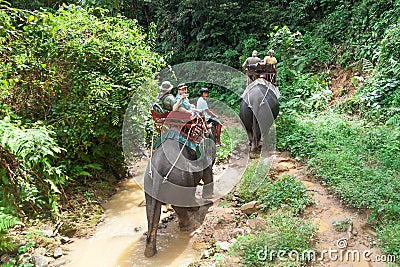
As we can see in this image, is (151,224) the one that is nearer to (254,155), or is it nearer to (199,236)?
(199,236)

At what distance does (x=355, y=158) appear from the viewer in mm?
6465

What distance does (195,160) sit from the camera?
5.64 m

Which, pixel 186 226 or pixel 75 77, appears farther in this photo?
pixel 75 77

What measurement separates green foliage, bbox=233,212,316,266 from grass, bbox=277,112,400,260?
3.17ft

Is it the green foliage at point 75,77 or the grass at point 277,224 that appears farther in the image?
the green foliage at point 75,77

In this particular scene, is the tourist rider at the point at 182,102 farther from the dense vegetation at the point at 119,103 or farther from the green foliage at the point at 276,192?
the green foliage at the point at 276,192

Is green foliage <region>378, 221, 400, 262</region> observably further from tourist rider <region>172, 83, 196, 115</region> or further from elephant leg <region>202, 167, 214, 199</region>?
tourist rider <region>172, 83, 196, 115</region>

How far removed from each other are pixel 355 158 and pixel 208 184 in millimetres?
2664

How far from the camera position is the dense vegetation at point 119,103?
5355 millimetres

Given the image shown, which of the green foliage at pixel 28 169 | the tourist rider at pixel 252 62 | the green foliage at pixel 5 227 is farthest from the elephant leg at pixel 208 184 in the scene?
the green foliage at pixel 5 227

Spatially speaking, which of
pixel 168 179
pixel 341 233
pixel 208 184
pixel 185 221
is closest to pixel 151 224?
pixel 168 179

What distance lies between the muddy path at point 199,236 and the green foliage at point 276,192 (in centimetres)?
18

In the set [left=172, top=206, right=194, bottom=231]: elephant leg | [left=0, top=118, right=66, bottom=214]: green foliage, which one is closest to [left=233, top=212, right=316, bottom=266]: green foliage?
[left=172, top=206, right=194, bottom=231]: elephant leg

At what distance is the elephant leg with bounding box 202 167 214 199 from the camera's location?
21.1ft
